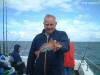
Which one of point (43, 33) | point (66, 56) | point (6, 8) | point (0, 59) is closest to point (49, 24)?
point (43, 33)

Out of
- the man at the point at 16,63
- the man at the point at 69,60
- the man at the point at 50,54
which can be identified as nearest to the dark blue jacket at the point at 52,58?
the man at the point at 50,54

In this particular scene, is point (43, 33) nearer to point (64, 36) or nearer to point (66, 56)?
point (64, 36)

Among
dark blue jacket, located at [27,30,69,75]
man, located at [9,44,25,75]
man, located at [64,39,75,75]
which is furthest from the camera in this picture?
man, located at [9,44,25,75]

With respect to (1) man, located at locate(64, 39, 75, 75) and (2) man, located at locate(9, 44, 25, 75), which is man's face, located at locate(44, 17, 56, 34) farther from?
(2) man, located at locate(9, 44, 25, 75)

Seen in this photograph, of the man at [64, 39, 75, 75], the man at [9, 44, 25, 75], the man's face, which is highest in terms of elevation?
the man's face

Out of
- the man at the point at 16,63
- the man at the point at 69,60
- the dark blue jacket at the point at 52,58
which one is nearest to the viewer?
the dark blue jacket at the point at 52,58

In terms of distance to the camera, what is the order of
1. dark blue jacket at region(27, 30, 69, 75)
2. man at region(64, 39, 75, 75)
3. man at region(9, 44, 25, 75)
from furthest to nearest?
man at region(9, 44, 25, 75) < man at region(64, 39, 75, 75) < dark blue jacket at region(27, 30, 69, 75)

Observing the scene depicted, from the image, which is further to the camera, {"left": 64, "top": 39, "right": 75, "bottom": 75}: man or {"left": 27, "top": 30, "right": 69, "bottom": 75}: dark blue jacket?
{"left": 64, "top": 39, "right": 75, "bottom": 75}: man

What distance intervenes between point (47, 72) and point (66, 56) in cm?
150

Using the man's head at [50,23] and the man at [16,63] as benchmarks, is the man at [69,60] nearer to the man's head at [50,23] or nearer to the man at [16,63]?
the man's head at [50,23]

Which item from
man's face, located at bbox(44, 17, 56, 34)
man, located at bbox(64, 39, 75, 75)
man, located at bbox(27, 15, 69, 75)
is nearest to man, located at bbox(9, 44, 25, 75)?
man, located at bbox(64, 39, 75, 75)

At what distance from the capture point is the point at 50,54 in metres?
1.90

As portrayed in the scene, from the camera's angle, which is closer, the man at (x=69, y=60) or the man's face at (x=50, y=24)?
the man's face at (x=50, y=24)

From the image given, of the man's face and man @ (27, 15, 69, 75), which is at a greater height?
the man's face
